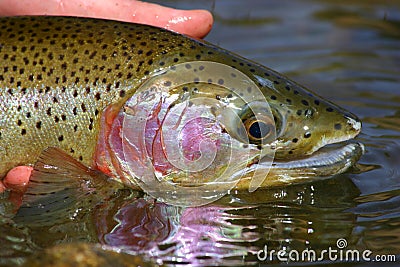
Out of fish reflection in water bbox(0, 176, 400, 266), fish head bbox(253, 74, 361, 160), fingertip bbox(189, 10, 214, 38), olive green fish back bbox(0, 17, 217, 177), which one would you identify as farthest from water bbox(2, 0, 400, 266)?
fingertip bbox(189, 10, 214, 38)

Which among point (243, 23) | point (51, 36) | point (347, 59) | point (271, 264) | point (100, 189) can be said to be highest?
point (243, 23)

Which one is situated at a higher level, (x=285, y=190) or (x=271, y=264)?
(x=285, y=190)

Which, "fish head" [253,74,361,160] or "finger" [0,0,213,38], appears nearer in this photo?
"fish head" [253,74,361,160]

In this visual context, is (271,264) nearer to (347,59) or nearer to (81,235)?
(81,235)

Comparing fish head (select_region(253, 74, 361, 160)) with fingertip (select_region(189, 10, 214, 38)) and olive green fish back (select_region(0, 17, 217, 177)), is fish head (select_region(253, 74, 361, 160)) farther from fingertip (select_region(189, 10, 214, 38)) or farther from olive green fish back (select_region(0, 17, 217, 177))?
fingertip (select_region(189, 10, 214, 38))

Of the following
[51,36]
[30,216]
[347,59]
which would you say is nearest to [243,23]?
[347,59]

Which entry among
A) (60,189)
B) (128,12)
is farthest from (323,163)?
(128,12)

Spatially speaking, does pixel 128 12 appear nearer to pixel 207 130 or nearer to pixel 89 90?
pixel 89 90
